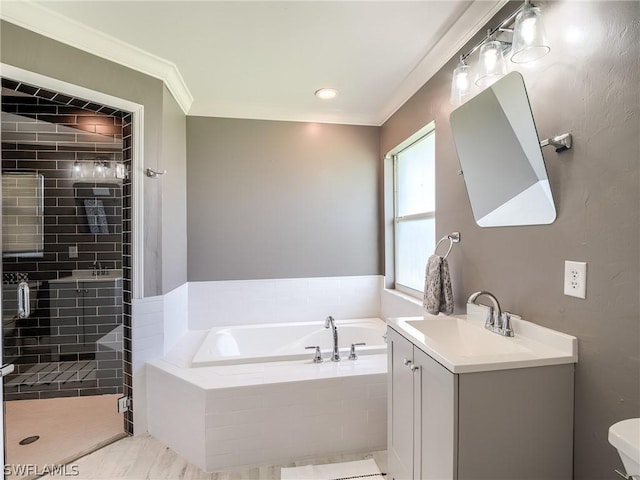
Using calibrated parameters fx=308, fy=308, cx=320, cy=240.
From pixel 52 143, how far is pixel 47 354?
172 centimetres

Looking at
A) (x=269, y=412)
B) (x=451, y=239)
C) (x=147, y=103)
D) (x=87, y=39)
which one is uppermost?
(x=87, y=39)

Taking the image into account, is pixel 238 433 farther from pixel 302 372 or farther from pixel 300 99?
pixel 300 99

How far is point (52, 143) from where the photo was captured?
96.9 inches

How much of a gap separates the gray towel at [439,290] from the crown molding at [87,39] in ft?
7.25

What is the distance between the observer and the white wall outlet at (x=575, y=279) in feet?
3.51

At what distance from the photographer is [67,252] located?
8.42ft

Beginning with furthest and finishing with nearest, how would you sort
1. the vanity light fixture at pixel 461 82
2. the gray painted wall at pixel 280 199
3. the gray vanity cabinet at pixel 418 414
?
the gray painted wall at pixel 280 199
the vanity light fixture at pixel 461 82
the gray vanity cabinet at pixel 418 414

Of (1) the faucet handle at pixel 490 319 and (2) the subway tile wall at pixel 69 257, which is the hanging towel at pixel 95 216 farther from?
(1) the faucet handle at pixel 490 319

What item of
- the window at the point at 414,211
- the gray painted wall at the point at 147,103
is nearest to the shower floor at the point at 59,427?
the gray painted wall at the point at 147,103

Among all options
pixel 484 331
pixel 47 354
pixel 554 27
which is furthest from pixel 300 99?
pixel 47 354

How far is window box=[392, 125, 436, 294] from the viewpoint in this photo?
93.0 inches

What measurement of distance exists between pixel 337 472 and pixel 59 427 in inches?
76.7

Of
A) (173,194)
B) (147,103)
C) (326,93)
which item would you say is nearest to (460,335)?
(326,93)

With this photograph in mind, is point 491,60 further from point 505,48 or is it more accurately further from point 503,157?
point 503,157
